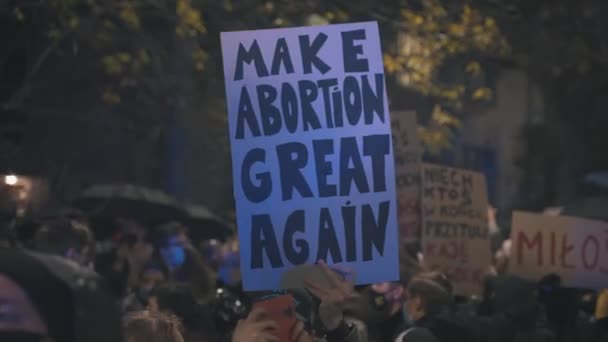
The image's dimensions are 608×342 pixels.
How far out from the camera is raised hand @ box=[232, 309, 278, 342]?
410cm

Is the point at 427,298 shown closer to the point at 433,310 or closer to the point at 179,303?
the point at 433,310

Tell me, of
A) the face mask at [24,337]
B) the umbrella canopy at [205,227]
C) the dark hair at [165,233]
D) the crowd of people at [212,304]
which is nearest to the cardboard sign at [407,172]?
the crowd of people at [212,304]

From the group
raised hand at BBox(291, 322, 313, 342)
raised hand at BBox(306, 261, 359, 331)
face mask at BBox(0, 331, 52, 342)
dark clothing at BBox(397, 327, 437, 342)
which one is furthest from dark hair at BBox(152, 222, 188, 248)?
face mask at BBox(0, 331, 52, 342)

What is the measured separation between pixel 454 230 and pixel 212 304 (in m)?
3.72

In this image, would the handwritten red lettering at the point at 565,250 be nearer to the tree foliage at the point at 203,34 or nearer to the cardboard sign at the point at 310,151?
the tree foliage at the point at 203,34

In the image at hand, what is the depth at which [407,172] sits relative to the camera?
9500mm

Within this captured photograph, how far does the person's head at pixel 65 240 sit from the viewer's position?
26.5 feet

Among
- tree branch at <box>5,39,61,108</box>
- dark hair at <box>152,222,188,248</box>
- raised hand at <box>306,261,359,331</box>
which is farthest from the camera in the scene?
dark hair at <box>152,222,188,248</box>

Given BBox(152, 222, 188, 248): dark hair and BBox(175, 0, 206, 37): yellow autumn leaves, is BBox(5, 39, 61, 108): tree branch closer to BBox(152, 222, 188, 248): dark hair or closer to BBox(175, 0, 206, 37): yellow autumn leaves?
BBox(175, 0, 206, 37): yellow autumn leaves

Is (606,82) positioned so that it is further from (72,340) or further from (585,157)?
(72,340)

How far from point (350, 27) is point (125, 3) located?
5.39 metres

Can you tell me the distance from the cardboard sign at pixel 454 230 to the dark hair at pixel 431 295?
2435mm

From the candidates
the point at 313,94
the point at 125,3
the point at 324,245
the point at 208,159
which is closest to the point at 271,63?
the point at 313,94

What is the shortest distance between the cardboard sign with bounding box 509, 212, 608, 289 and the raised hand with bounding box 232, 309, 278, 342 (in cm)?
456
